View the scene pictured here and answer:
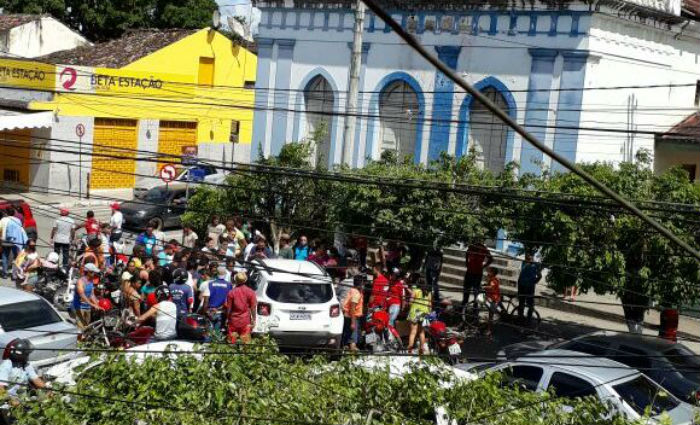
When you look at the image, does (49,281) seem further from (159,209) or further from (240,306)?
(159,209)

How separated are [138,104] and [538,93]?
16.7 m

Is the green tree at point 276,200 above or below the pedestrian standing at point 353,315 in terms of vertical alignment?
above

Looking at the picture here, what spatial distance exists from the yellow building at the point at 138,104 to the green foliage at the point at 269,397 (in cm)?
2089

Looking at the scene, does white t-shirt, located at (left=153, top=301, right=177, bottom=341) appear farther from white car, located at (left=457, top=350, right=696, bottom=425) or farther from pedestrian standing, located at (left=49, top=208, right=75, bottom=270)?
pedestrian standing, located at (left=49, top=208, right=75, bottom=270)

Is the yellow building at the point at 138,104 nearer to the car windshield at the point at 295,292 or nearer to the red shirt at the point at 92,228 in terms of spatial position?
the red shirt at the point at 92,228

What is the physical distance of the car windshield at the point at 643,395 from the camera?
11.7 m

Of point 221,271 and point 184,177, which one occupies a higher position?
point 184,177

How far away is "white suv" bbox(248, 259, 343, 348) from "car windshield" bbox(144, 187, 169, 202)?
1285 cm

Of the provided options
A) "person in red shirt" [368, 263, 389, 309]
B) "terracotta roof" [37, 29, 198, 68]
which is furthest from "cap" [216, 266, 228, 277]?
"terracotta roof" [37, 29, 198, 68]

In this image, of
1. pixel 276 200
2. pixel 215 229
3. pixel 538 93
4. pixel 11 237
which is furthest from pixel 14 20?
pixel 538 93

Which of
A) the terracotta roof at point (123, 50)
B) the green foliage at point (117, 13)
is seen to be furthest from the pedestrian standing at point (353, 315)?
the green foliage at point (117, 13)

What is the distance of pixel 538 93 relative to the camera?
23453 millimetres

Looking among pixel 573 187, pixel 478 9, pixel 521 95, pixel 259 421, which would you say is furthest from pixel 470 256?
pixel 259 421

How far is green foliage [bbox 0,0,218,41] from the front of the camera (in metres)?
48.8
